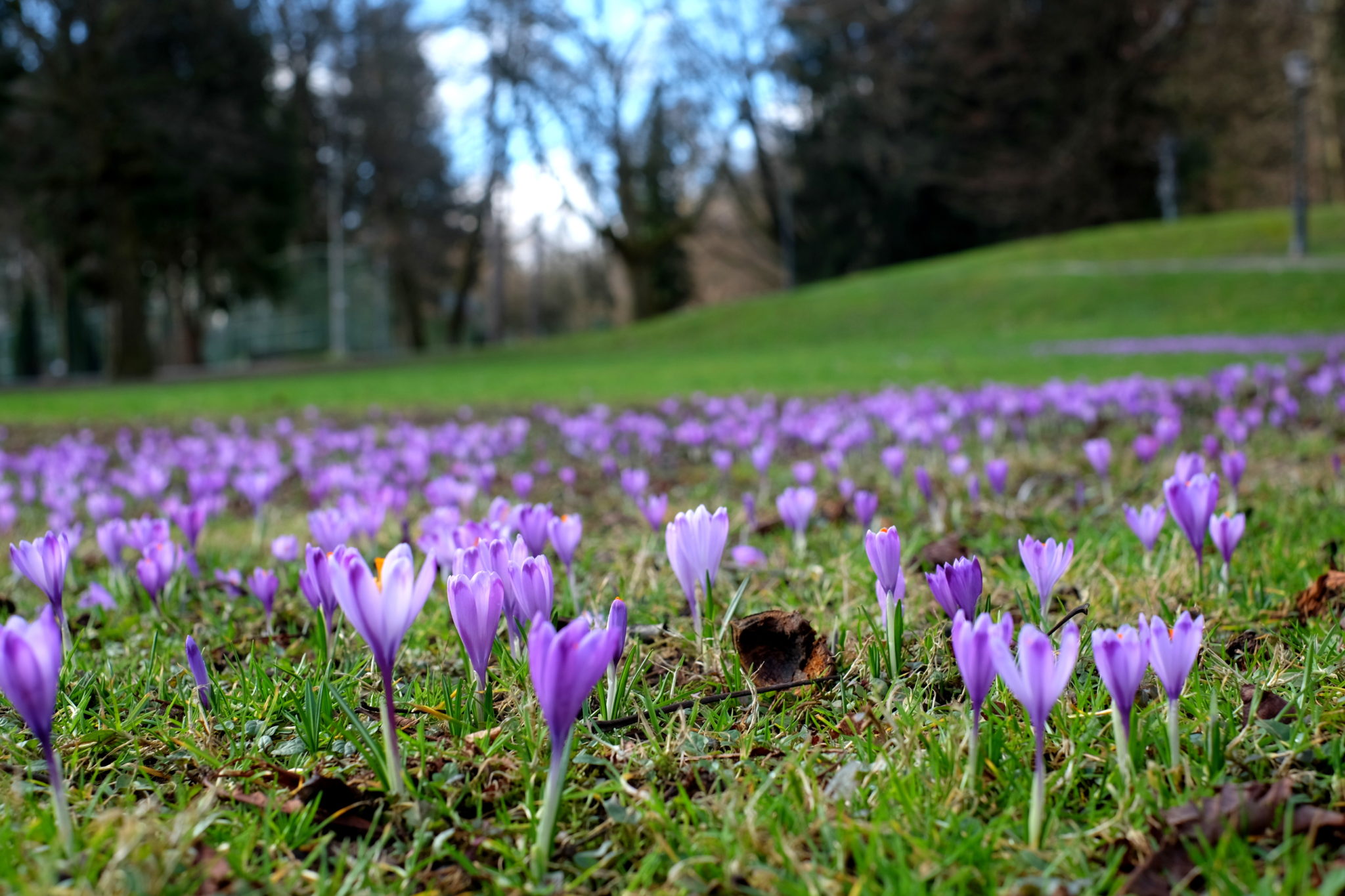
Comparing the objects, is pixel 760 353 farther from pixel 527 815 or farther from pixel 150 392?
pixel 527 815

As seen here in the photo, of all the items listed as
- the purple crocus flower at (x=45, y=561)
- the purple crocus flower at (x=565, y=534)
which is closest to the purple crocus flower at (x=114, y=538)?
the purple crocus flower at (x=45, y=561)

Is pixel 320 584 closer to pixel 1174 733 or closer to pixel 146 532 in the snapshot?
pixel 146 532

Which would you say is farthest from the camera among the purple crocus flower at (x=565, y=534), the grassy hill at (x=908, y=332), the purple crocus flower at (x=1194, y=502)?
the grassy hill at (x=908, y=332)

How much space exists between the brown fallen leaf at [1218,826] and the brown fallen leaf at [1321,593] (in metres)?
0.83

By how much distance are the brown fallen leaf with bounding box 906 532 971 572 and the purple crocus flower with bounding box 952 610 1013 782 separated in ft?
3.87

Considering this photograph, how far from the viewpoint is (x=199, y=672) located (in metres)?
1.51

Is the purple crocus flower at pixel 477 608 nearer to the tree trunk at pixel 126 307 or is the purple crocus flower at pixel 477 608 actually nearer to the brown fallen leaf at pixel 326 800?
the brown fallen leaf at pixel 326 800

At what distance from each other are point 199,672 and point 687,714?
0.71m

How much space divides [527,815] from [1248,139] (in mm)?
38106

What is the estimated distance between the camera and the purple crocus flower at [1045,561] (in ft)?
5.02

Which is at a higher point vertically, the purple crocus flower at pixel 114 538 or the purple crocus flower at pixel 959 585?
the purple crocus flower at pixel 114 538

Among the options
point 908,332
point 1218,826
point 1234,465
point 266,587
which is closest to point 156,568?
point 266,587

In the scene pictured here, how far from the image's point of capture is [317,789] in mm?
1235

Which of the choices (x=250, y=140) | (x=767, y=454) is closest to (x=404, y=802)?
(x=767, y=454)
